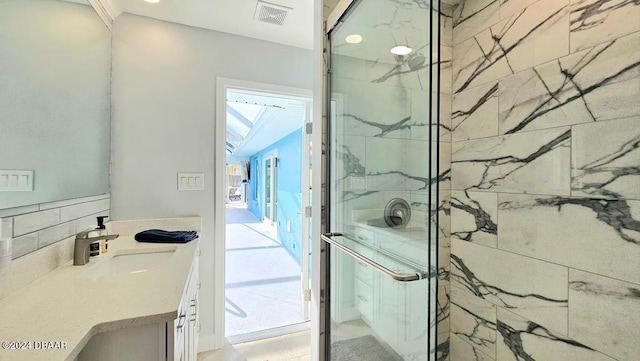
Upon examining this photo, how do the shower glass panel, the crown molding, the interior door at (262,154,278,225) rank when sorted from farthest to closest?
1. the interior door at (262,154,278,225)
2. the crown molding
3. the shower glass panel

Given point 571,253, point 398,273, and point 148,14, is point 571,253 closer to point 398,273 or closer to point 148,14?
point 398,273

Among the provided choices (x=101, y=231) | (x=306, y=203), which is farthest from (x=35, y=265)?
(x=306, y=203)

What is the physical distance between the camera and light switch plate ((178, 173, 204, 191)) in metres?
2.06

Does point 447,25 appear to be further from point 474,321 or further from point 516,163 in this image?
point 474,321

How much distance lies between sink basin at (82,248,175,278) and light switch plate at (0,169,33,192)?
1.66ft

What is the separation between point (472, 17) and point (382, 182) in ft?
4.21

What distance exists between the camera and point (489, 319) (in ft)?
5.12

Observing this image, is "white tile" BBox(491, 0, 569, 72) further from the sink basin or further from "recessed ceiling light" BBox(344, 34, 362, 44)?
the sink basin

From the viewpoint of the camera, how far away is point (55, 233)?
1271 millimetres

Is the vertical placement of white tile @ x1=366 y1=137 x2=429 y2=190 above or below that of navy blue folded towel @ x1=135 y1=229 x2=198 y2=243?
above

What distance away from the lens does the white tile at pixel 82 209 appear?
137 cm

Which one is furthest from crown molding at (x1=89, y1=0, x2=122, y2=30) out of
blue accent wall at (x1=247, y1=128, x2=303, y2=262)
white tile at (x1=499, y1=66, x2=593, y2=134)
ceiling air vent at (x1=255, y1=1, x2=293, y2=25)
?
blue accent wall at (x1=247, y1=128, x2=303, y2=262)

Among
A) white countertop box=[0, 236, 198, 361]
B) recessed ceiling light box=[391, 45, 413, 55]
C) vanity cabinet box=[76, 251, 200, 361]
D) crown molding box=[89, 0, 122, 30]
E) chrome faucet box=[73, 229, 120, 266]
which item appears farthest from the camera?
crown molding box=[89, 0, 122, 30]

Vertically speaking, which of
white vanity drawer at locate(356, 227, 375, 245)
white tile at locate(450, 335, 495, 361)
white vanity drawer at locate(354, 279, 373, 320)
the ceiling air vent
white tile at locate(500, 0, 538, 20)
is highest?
the ceiling air vent
